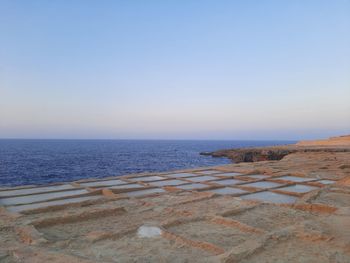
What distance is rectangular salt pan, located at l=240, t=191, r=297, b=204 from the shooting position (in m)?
7.40

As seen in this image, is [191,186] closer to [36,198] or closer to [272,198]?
[272,198]

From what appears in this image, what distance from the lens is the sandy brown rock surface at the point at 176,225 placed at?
4004 millimetres

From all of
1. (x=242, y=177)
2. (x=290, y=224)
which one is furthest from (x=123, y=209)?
(x=242, y=177)

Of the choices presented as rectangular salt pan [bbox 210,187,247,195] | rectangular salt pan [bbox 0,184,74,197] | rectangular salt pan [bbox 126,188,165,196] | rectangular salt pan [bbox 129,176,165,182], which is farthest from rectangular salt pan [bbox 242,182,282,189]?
rectangular salt pan [bbox 0,184,74,197]

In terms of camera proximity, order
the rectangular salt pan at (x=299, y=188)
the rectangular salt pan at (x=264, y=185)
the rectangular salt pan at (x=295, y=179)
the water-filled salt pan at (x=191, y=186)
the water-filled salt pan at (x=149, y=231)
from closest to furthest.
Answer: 1. the water-filled salt pan at (x=149, y=231)
2. the rectangular salt pan at (x=299, y=188)
3. the water-filled salt pan at (x=191, y=186)
4. the rectangular salt pan at (x=264, y=185)
5. the rectangular salt pan at (x=295, y=179)

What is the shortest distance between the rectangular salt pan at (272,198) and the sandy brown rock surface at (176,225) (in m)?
0.03

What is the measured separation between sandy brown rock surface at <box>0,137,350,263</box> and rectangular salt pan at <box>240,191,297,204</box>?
0.03 m

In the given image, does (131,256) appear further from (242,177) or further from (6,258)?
(242,177)

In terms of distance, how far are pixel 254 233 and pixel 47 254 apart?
336 centimetres

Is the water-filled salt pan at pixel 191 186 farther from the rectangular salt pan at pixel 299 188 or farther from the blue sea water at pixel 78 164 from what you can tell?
the blue sea water at pixel 78 164

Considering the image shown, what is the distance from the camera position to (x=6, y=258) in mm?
3773

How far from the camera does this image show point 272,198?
306 inches

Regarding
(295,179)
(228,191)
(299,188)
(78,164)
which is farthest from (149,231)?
(78,164)

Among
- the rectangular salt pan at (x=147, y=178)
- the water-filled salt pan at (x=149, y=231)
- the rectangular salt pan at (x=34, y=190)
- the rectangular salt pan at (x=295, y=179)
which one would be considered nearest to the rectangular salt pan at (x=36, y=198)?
the rectangular salt pan at (x=34, y=190)
